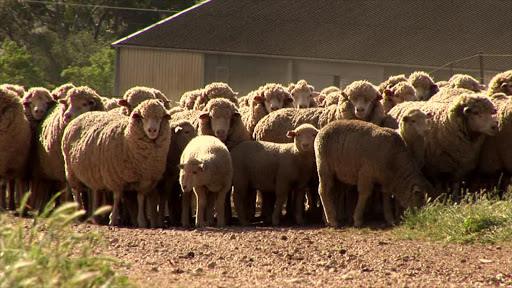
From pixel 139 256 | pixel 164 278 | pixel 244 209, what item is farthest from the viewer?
pixel 244 209

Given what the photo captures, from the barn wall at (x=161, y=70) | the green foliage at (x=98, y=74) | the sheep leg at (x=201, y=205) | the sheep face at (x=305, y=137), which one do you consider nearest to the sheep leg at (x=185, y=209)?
the sheep leg at (x=201, y=205)

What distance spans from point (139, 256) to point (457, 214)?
338cm

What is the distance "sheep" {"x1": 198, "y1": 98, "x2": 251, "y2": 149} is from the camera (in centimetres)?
1209

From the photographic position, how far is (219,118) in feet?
39.8

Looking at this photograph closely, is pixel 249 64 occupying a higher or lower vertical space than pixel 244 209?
higher

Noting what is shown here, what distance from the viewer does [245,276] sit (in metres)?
7.62

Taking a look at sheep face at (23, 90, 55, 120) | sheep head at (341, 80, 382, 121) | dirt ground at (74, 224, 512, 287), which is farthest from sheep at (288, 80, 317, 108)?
dirt ground at (74, 224, 512, 287)

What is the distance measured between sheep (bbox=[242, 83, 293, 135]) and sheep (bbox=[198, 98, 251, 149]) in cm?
159

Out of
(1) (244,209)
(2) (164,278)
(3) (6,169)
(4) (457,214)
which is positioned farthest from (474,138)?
(3) (6,169)

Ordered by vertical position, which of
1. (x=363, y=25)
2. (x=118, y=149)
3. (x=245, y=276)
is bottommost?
(x=245, y=276)

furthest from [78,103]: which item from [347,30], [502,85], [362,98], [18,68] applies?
[18,68]

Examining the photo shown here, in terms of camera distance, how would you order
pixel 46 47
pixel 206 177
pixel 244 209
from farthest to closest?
pixel 46 47 < pixel 244 209 < pixel 206 177

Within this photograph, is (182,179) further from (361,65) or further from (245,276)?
(361,65)

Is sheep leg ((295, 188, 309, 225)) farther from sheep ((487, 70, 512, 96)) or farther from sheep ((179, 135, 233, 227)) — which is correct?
sheep ((487, 70, 512, 96))
